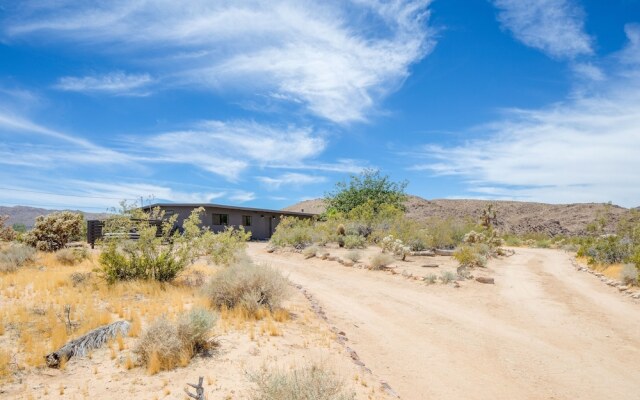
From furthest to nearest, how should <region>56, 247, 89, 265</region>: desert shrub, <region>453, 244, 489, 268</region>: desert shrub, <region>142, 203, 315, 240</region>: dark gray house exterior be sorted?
<region>142, 203, 315, 240</region>: dark gray house exterior → <region>453, 244, 489, 268</region>: desert shrub → <region>56, 247, 89, 265</region>: desert shrub

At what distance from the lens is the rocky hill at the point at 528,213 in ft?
211

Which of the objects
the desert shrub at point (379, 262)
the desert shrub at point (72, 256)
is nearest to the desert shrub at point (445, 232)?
the desert shrub at point (379, 262)

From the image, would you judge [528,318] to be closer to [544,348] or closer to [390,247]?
[544,348]

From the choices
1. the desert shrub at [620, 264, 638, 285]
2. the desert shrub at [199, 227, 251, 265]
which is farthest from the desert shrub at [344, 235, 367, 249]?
the desert shrub at [620, 264, 638, 285]

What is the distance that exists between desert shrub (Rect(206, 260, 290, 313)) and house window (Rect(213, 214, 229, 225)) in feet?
94.4

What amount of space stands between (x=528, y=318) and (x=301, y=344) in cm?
656

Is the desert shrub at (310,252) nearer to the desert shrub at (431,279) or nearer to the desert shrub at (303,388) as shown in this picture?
the desert shrub at (431,279)

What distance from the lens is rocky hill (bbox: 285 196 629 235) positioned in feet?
211

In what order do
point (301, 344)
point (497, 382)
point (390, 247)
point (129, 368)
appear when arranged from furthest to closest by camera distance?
1. point (390, 247)
2. point (301, 344)
3. point (497, 382)
4. point (129, 368)

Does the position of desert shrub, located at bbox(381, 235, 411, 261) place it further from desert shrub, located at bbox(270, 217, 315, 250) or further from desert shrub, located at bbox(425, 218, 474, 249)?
desert shrub, located at bbox(270, 217, 315, 250)

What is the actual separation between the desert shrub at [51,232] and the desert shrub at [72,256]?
4835 mm

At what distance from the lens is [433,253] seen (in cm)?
2250

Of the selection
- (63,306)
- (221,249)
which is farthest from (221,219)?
(63,306)

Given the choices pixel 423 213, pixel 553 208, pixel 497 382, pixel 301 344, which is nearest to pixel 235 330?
pixel 301 344
